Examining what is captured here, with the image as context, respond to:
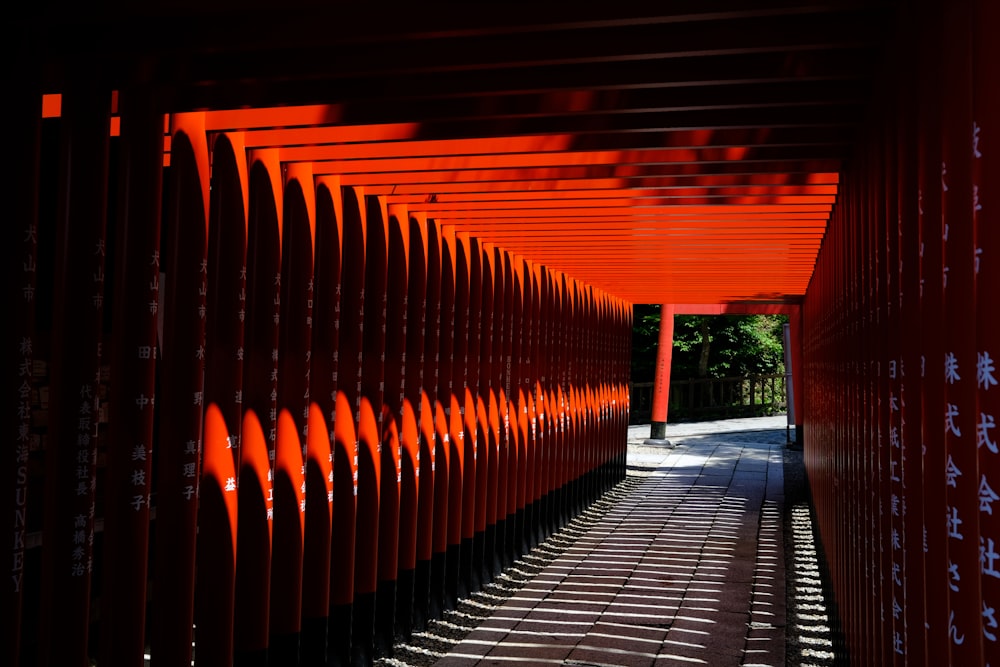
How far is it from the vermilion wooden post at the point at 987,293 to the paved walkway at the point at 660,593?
4.16 m

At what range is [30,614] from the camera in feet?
14.9

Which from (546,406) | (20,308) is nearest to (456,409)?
(546,406)

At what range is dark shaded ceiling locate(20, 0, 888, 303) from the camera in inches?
118

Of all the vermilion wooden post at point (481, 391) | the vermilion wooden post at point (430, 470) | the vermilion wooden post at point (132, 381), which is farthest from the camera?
the vermilion wooden post at point (481, 391)

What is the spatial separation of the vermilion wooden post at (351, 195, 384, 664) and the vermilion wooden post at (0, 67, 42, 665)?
8.74ft

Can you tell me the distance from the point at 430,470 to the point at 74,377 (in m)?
3.56

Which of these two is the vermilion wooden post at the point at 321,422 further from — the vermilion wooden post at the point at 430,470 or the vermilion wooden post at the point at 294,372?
the vermilion wooden post at the point at 430,470

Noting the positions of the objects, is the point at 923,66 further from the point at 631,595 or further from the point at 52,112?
the point at 631,595

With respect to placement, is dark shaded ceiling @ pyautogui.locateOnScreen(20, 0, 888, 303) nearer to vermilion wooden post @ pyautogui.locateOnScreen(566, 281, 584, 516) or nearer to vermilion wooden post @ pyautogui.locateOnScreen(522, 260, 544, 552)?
vermilion wooden post @ pyautogui.locateOnScreen(522, 260, 544, 552)

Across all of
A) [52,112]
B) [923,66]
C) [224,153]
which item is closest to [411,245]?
[224,153]

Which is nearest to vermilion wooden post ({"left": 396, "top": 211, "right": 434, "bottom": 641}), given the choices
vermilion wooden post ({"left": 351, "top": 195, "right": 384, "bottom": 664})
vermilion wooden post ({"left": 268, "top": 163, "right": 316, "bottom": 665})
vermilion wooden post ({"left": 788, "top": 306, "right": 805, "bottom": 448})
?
vermilion wooden post ({"left": 351, "top": 195, "right": 384, "bottom": 664})

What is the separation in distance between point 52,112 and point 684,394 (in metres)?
24.6

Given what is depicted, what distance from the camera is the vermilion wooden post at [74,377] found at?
124 inches

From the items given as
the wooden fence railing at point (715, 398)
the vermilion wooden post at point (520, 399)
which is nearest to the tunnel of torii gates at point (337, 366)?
the vermilion wooden post at point (520, 399)
